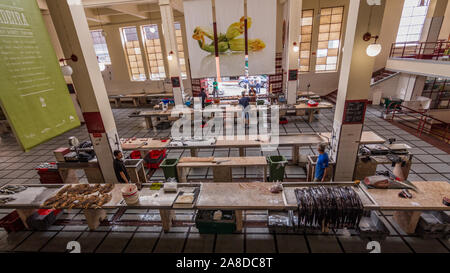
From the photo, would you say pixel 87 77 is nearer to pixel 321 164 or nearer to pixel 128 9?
pixel 321 164

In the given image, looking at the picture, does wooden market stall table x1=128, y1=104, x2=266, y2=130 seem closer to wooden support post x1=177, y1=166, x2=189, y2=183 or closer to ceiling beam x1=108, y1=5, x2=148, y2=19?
wooden support post x1=177, y1=166, x2=189, y2=183

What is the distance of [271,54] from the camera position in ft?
38.0

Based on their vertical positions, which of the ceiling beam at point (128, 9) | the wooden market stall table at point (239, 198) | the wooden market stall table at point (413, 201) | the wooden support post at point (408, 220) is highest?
the ceiling beam at point (128, 9)

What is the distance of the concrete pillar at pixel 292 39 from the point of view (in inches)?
423

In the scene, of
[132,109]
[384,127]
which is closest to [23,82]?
[384,127]

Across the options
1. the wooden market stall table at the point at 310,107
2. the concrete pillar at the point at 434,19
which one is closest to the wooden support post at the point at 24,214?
the wooden market stall table at the point at 310,107

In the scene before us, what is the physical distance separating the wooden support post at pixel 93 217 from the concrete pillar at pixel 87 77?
1.21 meters

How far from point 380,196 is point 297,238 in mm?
1903

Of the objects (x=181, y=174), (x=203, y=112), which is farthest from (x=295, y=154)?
(x=203, y=112)

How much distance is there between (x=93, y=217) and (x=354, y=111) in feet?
23.3

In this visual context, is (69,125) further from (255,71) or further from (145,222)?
(255,71)

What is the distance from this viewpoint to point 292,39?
11.2 metres

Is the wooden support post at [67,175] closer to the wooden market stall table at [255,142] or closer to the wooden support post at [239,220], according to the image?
the wooden market stall table at [255,142]

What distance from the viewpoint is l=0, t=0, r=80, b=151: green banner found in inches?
108
